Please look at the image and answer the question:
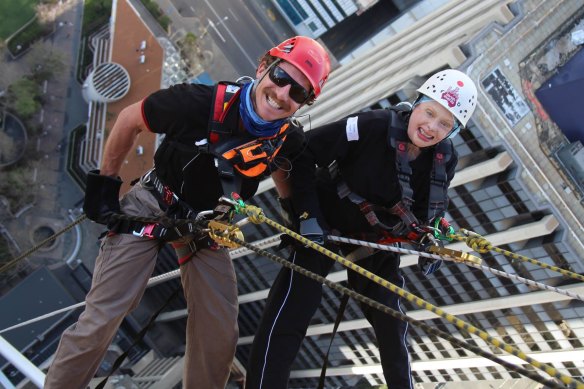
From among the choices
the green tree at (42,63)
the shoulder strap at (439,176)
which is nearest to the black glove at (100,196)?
the shoulder strap at (439,176)

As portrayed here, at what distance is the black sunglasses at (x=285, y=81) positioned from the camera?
6.29m

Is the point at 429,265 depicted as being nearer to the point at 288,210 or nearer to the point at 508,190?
the point at 288,210

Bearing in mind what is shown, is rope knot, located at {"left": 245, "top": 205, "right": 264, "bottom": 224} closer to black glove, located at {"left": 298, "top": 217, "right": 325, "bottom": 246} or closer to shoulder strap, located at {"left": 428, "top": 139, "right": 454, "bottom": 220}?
black glove, located at {"left": 298, "top": 217, "right": 325, "bottom": 246}

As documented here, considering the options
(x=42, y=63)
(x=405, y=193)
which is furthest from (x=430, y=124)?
(x=42, y=63)

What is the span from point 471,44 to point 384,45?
53.2 ft

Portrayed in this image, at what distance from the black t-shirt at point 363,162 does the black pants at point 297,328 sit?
0.70 meters

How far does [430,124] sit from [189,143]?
2.30 meters

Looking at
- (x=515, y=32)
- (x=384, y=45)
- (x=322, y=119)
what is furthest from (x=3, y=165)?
(x=515, y=32)

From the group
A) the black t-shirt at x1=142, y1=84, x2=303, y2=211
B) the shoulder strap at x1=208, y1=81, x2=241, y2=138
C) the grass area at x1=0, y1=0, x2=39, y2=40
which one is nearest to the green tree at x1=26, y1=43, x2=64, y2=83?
the grass area at x1=0, y1=0, x2=39, y2=40

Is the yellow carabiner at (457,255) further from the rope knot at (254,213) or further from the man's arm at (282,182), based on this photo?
the rope knot at (254,213)

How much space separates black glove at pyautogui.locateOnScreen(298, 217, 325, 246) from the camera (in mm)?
7066

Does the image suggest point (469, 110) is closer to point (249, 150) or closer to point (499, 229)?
point (249, 150)

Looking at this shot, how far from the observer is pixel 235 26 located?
4159 cm

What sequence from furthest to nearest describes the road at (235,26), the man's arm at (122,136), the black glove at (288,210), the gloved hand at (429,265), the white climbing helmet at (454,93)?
the road at (235,26), the gloved hand at (429,265), the black glove at (288,210), the white climbing helmet at (454,93), the man's arm at (122,136)
